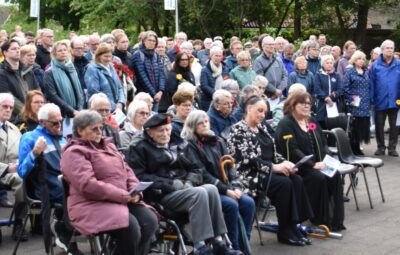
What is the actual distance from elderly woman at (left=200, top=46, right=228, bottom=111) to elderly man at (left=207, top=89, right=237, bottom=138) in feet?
8.74

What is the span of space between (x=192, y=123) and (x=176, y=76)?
13.7 ft

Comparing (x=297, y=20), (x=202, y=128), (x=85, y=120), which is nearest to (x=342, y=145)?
(x=202, y=128)

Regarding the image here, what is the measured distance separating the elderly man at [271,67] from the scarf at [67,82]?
3.65m

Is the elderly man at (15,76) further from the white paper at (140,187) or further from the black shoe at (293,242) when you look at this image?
the black shoe at (293,242)

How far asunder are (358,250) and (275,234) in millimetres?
1011

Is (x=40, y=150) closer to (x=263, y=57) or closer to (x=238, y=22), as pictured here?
(x=263, y=57)

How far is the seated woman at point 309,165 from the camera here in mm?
7992

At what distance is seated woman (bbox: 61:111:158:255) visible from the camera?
19.0ft

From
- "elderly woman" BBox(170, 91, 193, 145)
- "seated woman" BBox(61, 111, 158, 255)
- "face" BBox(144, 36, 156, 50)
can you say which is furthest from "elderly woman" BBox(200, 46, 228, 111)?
"seated woman" BBox(61, 111, 158, 255)

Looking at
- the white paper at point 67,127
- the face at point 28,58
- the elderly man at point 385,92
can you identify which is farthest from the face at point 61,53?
the elderly man at point 385,92

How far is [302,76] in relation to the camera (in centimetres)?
1207

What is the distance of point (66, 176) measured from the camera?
19.4ft

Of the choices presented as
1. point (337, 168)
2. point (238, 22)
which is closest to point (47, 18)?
point (238, 22)

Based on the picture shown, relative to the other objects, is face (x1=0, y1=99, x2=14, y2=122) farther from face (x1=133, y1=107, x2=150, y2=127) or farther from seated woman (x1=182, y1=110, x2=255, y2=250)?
seated woman (x1=182, y1=110, x2=255, y2=250)
